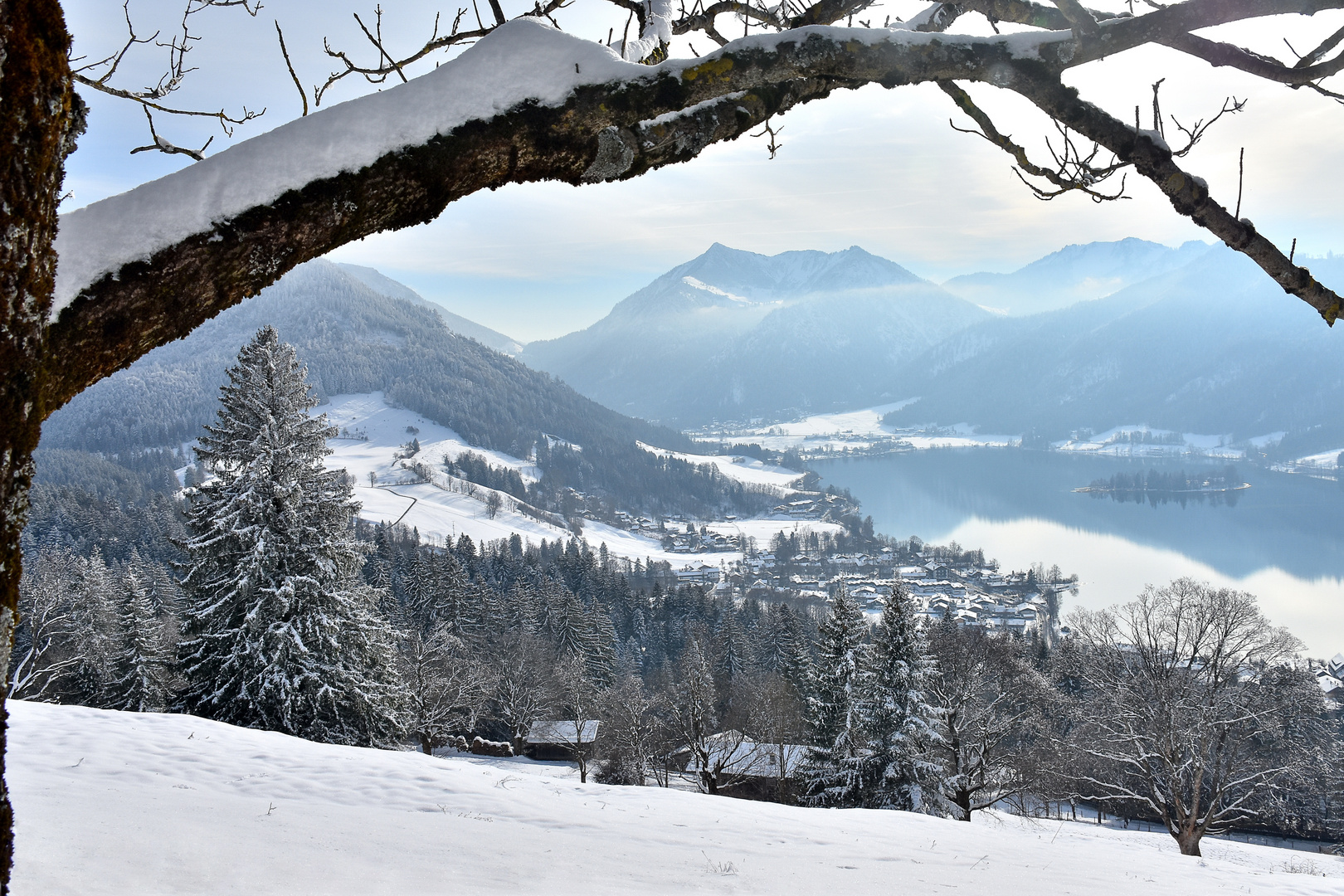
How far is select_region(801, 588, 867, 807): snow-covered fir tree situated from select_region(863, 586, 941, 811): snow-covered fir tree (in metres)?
0.31

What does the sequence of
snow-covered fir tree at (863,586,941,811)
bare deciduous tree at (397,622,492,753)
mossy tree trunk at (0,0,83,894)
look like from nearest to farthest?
mossy tree trunk at (0,0,83,894) → snow-covered fir tree at (863,586,941,811) → bare deciduous tree at (397,622,492,753)

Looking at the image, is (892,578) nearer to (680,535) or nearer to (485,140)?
(680,535)

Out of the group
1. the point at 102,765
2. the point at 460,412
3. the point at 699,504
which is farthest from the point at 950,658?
the point at 460,412

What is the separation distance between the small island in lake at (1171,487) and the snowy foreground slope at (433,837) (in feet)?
423

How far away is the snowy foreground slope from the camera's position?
3377 mm

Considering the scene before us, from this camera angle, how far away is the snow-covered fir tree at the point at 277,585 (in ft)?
36.4

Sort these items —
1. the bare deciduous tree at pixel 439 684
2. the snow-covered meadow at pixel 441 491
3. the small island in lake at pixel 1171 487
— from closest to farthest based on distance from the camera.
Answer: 1. the bare deciduous tree at pixel 439 684
2. the snow-covered meadow at pixel 441 491
3. the small island in lake at pixel 1171 487

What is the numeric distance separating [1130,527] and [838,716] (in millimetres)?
96265

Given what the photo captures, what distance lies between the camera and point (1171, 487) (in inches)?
4803

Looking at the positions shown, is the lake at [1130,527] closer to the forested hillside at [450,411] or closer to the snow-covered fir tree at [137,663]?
the forested hillside at [450,411]

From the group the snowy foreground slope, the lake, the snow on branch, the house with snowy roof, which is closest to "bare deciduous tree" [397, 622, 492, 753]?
the house with snowy roof

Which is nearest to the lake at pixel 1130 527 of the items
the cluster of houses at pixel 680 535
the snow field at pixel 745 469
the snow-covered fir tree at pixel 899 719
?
the snow field at pixel 745 469

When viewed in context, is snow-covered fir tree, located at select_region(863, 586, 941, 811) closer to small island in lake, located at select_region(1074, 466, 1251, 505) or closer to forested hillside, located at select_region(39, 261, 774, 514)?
forested hillside, located at select_region(39, 261, 774, 514)

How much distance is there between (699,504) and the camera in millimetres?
130375
